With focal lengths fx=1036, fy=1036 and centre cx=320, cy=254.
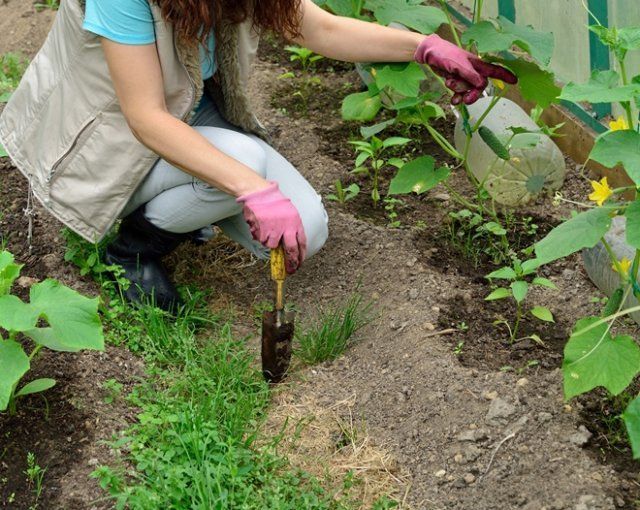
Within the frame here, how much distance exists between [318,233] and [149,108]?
2.26 feet

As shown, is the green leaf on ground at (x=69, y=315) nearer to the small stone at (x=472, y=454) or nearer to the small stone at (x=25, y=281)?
the small stone at (x=25, y=281)

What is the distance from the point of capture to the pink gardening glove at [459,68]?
9.29 ft

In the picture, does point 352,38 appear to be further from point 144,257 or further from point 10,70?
point 10,70

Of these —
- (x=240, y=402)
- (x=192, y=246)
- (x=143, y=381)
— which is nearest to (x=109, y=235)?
(x=192, y=246)

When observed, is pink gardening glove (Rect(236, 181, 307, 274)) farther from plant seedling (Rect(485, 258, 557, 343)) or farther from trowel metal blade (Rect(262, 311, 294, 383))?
plant seedling (Rect(485, 258, 557, 343))

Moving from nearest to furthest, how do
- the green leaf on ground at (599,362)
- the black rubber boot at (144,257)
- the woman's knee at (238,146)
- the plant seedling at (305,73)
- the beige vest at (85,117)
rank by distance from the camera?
1. the green leaf on ground at (599,362)
2. the beige vest at (85,117)
3. the woman's knee at (238,146)
4. the black rubber boot at (144,257)
5. the plant seedling at (305,73)

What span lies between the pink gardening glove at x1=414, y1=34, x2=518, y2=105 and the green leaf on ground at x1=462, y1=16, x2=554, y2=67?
6 cm

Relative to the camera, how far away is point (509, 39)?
2.75 metres

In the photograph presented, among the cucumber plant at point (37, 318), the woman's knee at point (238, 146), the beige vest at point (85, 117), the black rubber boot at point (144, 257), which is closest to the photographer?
the cucumber plant at point (37, 318)

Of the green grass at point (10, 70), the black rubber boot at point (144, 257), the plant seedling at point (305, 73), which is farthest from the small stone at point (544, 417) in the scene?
the green grass at point (10, 70)

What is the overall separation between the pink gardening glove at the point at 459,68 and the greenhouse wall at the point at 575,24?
0.54m

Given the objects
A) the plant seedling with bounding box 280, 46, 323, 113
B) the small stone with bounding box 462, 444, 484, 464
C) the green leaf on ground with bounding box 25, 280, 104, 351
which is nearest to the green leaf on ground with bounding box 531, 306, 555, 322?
the small stone with bounding box 462, 444, 484, 464

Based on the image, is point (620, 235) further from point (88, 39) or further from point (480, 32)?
point (88, 39)

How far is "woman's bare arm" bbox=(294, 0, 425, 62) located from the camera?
2.94 meters
